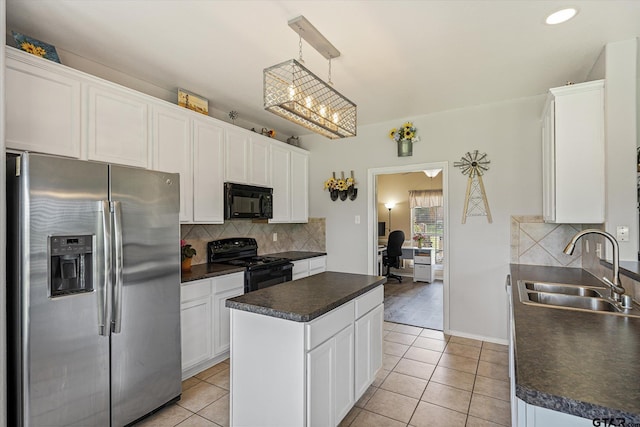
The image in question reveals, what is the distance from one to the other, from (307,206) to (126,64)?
2.75 metres

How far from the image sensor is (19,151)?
1914mm

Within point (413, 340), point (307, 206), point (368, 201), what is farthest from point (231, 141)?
point (413, 340)

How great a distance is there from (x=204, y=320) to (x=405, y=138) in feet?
9.72

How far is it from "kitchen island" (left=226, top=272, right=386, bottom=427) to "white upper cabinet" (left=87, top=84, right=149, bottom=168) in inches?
58.4

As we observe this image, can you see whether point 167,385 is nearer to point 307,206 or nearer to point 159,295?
point 159,295

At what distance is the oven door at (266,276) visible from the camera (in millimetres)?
3184

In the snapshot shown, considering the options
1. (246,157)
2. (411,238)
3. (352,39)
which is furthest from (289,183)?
(411,238)

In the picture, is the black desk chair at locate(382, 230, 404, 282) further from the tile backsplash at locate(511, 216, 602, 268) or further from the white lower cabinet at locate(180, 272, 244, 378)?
the white lower cabinet at locate(180, 272, 244, 378)

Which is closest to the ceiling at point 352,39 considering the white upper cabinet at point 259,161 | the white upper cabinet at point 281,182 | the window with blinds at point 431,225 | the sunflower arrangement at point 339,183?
the white upper cabinet at point 259,161

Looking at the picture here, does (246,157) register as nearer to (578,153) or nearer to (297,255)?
(297,255)

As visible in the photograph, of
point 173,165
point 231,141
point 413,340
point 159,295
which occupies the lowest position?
point 413,340

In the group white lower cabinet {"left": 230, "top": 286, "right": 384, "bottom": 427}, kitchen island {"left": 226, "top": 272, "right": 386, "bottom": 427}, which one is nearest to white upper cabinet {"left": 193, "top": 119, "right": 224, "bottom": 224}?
kitchen island {"left": 226, "top": 272, "right": 386, "bottom": 427}

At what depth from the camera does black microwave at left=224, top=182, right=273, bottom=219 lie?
332 cm

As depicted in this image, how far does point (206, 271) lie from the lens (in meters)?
2.96
